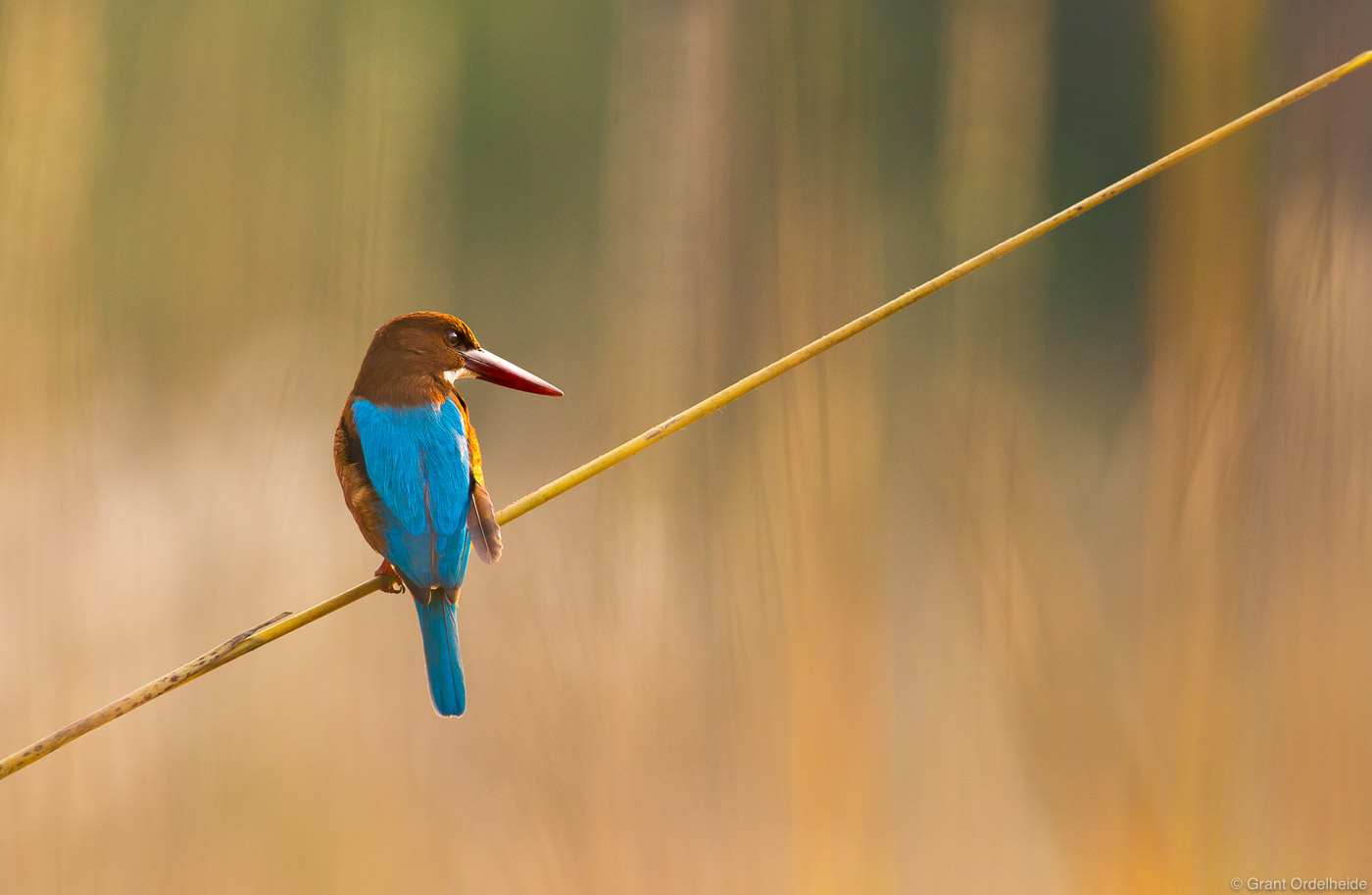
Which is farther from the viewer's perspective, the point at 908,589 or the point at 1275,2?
the point at 908,589

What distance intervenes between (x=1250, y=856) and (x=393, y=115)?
152 centimetres

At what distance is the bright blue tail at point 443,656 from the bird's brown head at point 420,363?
22 centimetres

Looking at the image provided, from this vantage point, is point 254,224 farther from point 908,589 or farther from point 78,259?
point 908,589

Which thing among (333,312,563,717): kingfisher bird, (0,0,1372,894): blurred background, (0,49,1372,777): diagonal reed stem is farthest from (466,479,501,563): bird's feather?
(0,0,1372,894): blurred background

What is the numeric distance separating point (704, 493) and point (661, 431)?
680 mm

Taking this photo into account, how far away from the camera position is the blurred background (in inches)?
46.5

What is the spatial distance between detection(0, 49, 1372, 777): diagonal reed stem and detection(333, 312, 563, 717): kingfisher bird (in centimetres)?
12

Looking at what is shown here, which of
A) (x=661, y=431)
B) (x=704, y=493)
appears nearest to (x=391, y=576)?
(x=661, y=431)

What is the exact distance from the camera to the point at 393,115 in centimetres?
137

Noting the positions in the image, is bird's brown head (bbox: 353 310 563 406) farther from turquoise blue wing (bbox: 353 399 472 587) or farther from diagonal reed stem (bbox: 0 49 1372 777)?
diagonal reed stem (bbox: 0 49 1372 777)

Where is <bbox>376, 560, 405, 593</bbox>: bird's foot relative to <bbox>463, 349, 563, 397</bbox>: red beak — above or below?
below

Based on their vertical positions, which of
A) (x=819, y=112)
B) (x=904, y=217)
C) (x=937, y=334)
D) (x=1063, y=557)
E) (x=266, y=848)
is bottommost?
(x=266, y=848)

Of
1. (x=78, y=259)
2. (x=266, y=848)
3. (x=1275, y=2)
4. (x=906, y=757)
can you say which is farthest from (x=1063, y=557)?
(x=78, y=259)

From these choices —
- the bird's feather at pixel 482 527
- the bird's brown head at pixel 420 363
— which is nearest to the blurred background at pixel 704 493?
the bird's brown head at pixel 420 363
